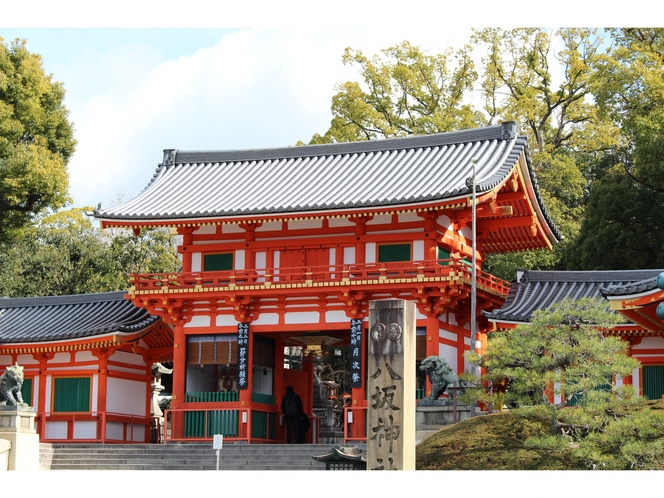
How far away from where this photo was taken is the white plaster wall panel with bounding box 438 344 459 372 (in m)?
29.6

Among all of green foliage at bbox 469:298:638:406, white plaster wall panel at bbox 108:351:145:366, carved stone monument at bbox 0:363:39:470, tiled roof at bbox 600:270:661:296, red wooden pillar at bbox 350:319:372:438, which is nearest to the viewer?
tiled roof at bbox 600:270:661:296

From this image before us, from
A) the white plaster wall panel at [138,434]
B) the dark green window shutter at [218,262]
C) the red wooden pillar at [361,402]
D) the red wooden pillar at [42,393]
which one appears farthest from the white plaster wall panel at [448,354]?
the red wooden pillar at [42,393]

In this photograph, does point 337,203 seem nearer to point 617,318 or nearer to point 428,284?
point 428,284

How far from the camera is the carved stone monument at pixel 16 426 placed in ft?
86.7

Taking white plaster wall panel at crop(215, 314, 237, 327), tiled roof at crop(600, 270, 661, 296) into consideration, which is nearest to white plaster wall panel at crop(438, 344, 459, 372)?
white plaster wall panel at crop(215, 314, 237, 327)

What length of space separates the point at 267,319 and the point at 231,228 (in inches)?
124

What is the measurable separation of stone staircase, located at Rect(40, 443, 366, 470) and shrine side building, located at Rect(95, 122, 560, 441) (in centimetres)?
181

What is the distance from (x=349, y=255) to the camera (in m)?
30.9

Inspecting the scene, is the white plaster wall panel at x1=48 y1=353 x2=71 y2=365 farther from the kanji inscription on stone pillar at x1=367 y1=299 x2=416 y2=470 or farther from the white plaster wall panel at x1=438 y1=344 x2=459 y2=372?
the kanji inscription on stone pillar at x1=367 y1=299 x2=416 y2=470

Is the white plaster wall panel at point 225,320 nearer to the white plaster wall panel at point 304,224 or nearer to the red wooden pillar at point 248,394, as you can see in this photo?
the red wooden pillar at point 248,394

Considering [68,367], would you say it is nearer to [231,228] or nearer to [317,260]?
[231,228]

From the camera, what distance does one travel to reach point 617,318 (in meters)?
21.2

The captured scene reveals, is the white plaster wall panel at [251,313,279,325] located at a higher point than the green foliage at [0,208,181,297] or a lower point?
lower

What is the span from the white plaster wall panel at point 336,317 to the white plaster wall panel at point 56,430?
8621 mm
